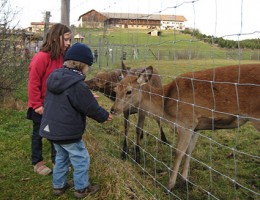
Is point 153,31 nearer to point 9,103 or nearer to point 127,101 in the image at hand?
point 127,101

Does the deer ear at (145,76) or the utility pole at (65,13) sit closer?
the deer ear at (145,76)

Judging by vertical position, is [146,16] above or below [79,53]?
above

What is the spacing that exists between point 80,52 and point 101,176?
1643 mm

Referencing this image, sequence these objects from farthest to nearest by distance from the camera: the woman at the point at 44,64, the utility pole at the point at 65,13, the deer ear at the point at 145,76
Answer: the utility pole at the point at 65,13 → the deer ear at the point at 145,76 → the woman at the point at 44,64

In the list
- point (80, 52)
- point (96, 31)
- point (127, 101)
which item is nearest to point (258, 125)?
point (127, 101)

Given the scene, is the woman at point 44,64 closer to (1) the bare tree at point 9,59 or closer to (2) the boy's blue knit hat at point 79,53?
(2) the boy's blue knit hat at point 79,53

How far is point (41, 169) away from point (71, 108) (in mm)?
1599

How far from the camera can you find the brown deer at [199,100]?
409cm

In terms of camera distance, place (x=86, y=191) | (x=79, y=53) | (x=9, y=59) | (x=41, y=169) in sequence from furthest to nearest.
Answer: (x=9, y=59), (x=41, y=169), (x=86, y=191), (x=79, y=53)

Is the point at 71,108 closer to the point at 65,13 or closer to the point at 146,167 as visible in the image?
the point at 146,167

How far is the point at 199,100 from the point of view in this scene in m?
4.43

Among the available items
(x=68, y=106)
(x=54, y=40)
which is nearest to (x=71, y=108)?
(x=68, y=106)

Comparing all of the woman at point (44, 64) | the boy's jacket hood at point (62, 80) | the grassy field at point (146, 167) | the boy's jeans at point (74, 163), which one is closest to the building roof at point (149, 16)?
the grassy field at point (146, 167)

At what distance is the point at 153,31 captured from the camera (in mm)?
4051
